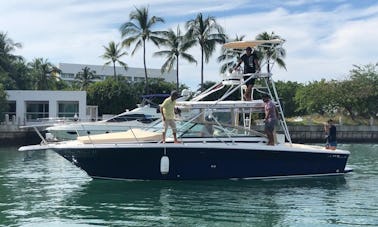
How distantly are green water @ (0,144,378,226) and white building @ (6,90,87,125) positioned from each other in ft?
89.5

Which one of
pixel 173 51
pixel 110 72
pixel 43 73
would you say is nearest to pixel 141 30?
pixel 173 51

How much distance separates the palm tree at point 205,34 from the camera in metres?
48.3

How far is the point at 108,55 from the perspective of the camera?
66500 millimetres

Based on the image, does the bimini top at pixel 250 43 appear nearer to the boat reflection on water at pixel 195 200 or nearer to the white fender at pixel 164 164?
the boat reflection on water at pixel 195 200

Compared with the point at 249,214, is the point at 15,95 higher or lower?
higher

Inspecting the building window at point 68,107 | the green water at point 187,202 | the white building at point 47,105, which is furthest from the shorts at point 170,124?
the building window at point 68,107

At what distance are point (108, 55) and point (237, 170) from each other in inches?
2112

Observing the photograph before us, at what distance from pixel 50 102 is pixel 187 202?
3356 cm

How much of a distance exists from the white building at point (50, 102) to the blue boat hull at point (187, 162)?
28833mm

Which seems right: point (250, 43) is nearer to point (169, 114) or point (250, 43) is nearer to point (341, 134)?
point (169, 114)

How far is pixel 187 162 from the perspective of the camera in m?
14.4

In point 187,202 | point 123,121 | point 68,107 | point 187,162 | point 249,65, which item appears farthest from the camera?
point 68,107

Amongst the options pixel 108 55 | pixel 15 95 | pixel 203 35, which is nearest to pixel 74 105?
pixel 15 95

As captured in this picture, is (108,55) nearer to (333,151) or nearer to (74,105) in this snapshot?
(74,105)
